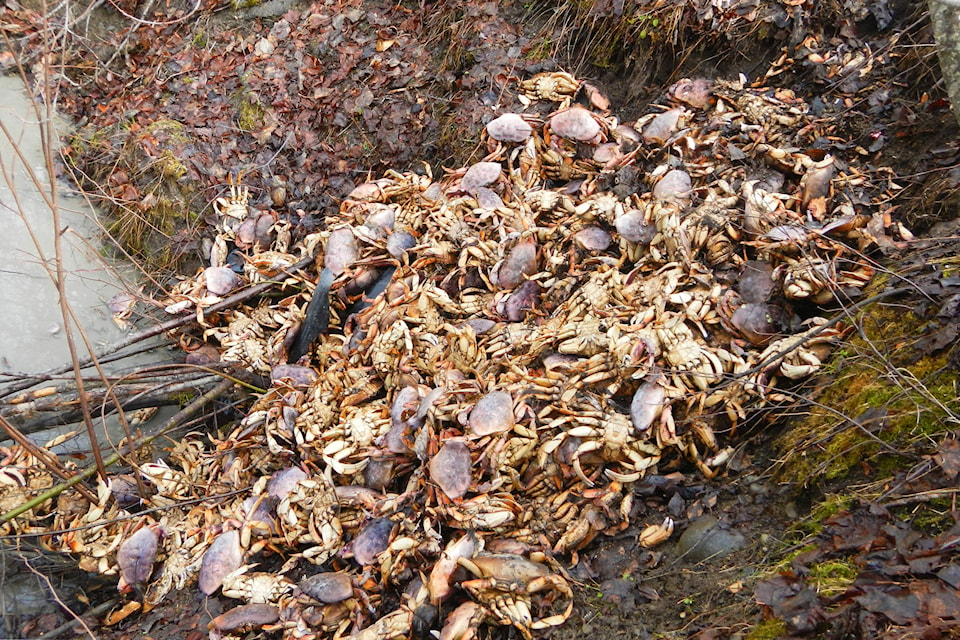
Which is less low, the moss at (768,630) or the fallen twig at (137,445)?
the fallen twig at (137,445)

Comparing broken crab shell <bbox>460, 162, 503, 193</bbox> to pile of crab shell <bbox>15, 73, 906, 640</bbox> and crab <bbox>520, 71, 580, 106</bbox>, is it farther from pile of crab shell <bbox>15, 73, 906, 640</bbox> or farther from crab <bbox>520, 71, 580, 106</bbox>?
crab <bbox>520, 71, 580, 106</bbox>

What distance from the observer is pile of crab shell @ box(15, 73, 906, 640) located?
78.7 inches

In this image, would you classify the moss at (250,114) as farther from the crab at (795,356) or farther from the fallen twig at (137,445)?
the crab at (795,356)

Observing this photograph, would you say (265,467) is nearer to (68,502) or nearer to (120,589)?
(120,589)

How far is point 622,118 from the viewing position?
3174 millimetres

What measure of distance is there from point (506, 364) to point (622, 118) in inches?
62.3

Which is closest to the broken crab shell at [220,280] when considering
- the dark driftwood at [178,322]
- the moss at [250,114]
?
the dark driftwood at [178,322]

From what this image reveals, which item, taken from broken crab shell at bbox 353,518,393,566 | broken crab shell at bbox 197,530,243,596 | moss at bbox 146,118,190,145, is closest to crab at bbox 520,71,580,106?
broken crab shell at bbox 353,518,393,566

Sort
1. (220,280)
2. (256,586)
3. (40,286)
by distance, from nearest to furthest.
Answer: (256,586) → (220,280) → (40,286)

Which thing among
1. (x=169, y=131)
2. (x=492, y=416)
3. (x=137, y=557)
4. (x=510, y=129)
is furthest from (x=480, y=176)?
(x=169, y=131)

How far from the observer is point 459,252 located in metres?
2.96

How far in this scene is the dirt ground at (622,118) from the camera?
1538 millimetres

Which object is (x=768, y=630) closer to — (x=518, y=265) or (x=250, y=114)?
(x=518, y=265)

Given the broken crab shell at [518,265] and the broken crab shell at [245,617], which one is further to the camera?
the broken crab shell at [518,265]
